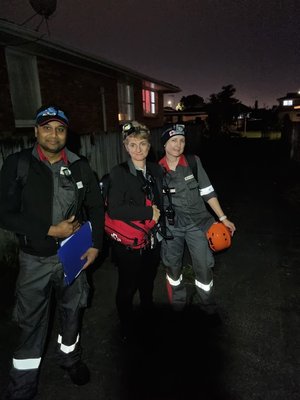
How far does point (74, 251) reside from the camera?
237 centimetres

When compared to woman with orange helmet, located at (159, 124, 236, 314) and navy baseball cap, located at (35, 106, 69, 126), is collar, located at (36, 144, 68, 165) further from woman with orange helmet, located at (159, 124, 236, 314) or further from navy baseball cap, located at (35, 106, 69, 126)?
woman with orange helmet, located at (159, 124, 236, 314)

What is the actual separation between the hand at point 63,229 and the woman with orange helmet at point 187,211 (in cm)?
106

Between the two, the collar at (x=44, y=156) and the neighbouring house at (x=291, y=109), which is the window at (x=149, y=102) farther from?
the neighbouring house at (x=291, y=109)

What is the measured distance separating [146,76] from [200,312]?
41.6ft

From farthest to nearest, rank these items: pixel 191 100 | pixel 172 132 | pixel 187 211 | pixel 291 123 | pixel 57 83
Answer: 1. pixel 191 100
2. pixel 291 123
3. pixel 57 83
4. pixel 187 211
5. pixel 172 132

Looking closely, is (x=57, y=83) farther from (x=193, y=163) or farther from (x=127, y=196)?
(x=127, y=196)

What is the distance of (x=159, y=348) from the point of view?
2910 millimetres

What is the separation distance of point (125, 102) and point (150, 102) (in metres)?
3.81

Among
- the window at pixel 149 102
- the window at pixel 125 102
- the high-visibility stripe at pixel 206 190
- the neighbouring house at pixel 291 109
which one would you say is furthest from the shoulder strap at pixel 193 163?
the neighbouring house at pixel 291 109

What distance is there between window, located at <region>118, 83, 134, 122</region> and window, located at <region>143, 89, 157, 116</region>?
6.82 ft

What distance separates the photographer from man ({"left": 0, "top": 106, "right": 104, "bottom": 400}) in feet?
7.05

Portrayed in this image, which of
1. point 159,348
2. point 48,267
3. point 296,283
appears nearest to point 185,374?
point 159,348

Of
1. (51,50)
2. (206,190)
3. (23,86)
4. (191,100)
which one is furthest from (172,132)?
(191,100)

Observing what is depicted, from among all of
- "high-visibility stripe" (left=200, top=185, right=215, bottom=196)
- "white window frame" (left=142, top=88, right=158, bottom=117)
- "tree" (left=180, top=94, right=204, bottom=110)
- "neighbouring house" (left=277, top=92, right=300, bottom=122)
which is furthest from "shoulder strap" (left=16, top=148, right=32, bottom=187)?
"tree" (left=180, top=94, right=204, bottom=110)
